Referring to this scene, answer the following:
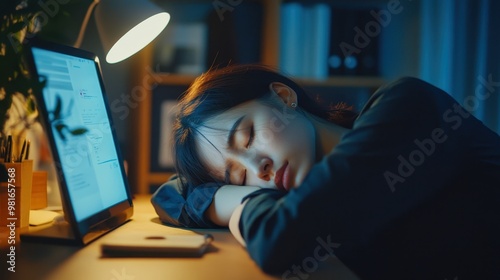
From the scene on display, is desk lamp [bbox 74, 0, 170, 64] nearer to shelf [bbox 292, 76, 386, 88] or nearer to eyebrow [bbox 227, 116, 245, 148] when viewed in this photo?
eyebrow [bbox 227, 116, 245, 148]

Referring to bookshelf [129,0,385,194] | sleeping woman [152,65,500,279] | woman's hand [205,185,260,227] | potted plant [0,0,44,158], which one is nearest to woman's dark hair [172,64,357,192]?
sleeping woman [152,65,500,279]

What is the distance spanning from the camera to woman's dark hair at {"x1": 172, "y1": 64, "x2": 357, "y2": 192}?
1.06 m

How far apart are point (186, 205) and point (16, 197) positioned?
316 mm

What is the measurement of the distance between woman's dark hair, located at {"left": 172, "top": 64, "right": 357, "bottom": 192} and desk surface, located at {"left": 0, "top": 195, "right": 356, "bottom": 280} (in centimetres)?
32

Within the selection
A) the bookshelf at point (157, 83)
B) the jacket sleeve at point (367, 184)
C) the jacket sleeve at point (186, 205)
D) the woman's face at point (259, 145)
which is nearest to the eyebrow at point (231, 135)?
the woman's face at point (259, 145)

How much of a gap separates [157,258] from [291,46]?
1.66 m

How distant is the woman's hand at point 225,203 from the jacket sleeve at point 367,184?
16 cm

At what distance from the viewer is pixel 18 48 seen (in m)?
0.73

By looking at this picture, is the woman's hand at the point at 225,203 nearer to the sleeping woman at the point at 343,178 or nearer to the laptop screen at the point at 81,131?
the sleeping woman at the point at 343,178

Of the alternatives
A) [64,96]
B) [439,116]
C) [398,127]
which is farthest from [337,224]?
[64,96]

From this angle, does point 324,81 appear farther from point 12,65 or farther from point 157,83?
point 12,65

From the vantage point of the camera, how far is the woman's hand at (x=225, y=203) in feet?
3.09

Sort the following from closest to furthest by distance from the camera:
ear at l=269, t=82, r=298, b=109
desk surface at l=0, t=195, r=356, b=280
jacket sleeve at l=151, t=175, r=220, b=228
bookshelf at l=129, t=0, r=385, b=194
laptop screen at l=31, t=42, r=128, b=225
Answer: desk surface at l=0, t=195, r=356, b=280 → laptop screen at l=31, t=42, r=128, b=225 → jacket sleeve at l=151, t=175, r=220, b=228 → ear at l=269, t=82, r=298, b=109 → bookshelf at l=129, t=0, r=385, b=194

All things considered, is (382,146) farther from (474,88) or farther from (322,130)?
(474,88)
